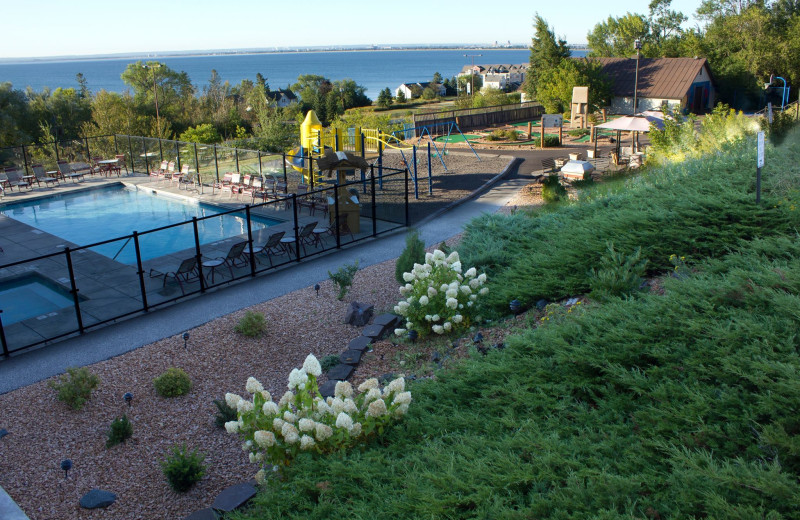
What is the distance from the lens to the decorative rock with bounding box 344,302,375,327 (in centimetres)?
1124

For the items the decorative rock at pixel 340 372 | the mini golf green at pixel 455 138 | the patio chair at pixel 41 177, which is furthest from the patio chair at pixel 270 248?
the mini golf green at pixel 455 138

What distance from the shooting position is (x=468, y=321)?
32.5 ft

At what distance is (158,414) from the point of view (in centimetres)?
858

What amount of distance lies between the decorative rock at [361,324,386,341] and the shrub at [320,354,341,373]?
81cm

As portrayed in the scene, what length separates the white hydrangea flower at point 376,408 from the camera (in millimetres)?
6109

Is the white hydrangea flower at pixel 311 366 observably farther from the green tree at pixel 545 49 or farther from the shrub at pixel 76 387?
the green tree at pixel 545 49

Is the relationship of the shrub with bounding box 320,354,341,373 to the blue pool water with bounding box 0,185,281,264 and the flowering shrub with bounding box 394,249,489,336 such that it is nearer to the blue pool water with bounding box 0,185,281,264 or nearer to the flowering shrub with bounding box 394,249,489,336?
the flowering shrub with bounding box 394,249,489,336

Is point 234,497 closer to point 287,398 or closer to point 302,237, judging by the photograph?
→ point 287,398

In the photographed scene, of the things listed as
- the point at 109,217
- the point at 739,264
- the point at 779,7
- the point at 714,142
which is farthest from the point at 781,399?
the point at 779,7

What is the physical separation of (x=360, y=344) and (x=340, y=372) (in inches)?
33.8

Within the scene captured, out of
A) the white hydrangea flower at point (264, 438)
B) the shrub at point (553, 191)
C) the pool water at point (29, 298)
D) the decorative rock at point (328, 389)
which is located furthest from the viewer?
the shrub at point (553, 191)

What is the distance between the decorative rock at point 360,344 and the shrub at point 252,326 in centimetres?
173

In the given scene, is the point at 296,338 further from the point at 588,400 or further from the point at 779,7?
the point at 779,7

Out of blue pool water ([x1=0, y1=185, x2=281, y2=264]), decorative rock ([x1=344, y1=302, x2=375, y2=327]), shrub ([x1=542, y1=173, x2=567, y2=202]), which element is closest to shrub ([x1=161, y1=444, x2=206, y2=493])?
decorative rock ([x1=344, y1=302, x2=375, y2=327])
